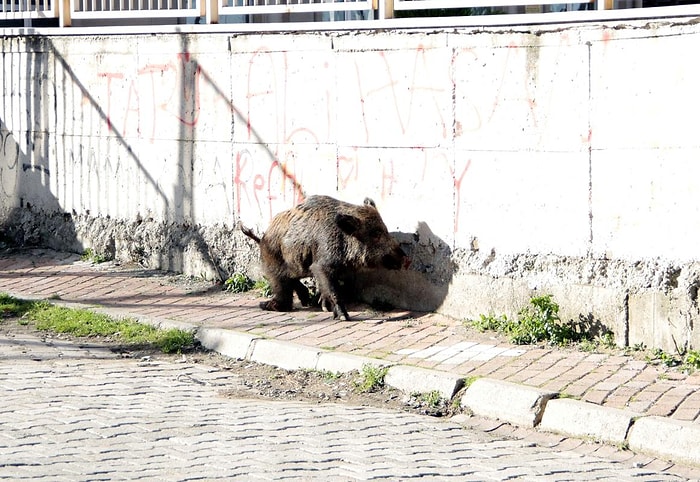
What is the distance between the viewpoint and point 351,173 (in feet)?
32.3

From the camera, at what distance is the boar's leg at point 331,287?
9.36 m

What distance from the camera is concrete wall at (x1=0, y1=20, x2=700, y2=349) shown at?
7.91 m

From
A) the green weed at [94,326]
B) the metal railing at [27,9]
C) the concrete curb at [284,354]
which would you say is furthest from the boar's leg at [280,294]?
the metal railing at [27,9]

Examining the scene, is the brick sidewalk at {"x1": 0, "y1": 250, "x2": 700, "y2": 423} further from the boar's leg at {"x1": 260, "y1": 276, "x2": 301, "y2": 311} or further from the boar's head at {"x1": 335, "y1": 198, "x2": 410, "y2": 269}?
the boar's head at {"x1": 335, "y1": 198, "x2": 410, "y2": 269}

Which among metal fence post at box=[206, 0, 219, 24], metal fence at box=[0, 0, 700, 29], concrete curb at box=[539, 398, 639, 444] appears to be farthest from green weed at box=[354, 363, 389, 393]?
metal fence post at box=[206, 0, 219, 24]

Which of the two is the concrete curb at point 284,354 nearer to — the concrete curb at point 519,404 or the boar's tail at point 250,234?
the concrete curb at point 519,404

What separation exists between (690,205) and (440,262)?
230 centimetres

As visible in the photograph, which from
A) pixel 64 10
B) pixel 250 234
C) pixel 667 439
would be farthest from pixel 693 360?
pixel 64 10

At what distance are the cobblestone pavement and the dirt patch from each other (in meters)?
0.17

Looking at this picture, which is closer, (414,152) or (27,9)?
(414,152)

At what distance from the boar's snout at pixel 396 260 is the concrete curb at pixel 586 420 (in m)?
2.69

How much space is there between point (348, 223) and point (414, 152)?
816mm

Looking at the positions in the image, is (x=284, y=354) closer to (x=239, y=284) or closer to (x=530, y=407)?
(x=530, y=407)

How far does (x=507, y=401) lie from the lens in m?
7.04
